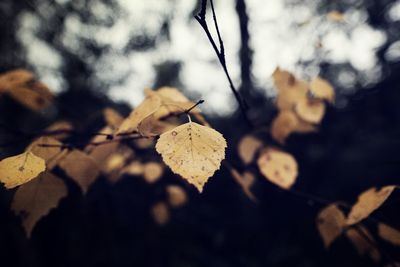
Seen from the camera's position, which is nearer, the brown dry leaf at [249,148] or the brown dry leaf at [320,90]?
the brown dry leaf at [320,90]

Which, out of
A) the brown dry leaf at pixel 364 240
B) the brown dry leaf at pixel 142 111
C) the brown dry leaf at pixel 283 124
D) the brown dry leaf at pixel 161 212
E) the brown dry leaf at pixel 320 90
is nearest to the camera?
the brown dry leaf at pixel 142 111

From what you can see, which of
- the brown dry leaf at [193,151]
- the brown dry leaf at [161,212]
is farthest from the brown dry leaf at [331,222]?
the brown dry leaf at [161,212]

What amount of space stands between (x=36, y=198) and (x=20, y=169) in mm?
248

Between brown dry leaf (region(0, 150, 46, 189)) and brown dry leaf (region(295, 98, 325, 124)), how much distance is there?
1174 millimetres

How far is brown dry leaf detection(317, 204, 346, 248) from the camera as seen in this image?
0.98 m

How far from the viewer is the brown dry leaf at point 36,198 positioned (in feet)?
2.55

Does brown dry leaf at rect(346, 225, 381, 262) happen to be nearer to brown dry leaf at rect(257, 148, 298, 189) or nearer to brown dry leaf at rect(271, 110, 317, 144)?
brown dry leaf at rect(257, 148, 298, 189)

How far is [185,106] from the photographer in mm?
753

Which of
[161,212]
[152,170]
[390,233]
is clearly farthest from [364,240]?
[161,212]

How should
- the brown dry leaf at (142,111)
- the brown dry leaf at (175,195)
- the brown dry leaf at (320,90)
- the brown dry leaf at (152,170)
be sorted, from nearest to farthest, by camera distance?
the brown dry leaf at (142,111), the brown dry leaf at (320,90), the brown dry leaf at (152,170), the brown dry leaf at (175,195)

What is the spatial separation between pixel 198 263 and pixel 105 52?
2.40 meters

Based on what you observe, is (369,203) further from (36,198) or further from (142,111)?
(36,198)

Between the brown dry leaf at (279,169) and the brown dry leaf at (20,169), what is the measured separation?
2.93ft

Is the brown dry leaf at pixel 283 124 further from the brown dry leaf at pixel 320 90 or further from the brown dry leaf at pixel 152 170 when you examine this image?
the brown dry leaf at pixel 152 170
